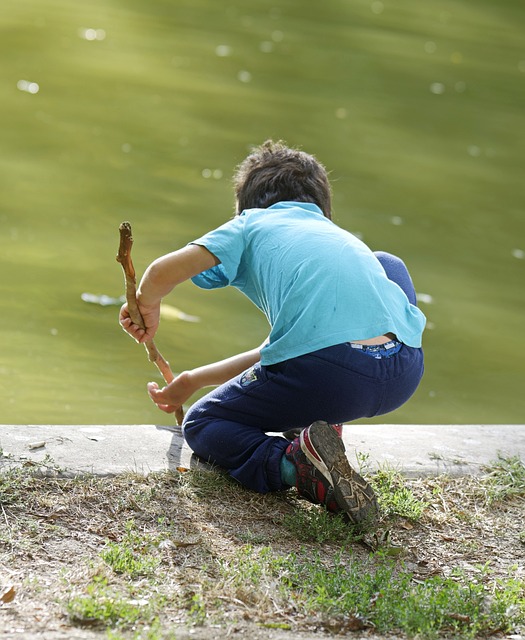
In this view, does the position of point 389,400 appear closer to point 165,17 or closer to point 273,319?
point 273,319

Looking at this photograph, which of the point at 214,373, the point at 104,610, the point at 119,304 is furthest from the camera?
the point at 119,304

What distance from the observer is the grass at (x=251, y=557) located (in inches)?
81.1

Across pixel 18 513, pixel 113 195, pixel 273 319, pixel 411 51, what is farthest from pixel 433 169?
pixel 18 513

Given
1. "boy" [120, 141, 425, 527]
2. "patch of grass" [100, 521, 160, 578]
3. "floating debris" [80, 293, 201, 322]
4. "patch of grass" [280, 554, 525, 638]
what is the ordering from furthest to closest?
"floating debris" [80, 293, 201, 322] → "boy" [120, 141, 425, 527] → "patch of grass" [100, 521, 160, 578] → "patch of grass" [280, 554, 525, 638]

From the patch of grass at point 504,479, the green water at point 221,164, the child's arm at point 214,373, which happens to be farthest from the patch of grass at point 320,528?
the green water at point 221,164

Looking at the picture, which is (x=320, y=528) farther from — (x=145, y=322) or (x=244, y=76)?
(x=244, y=76)

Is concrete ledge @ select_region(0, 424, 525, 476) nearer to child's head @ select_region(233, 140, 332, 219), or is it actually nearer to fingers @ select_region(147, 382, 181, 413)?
fingers @ select_region(147, 382, 181, 413)

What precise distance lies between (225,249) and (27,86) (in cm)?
466

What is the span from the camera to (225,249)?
2742 mm

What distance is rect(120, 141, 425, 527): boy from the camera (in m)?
2.61

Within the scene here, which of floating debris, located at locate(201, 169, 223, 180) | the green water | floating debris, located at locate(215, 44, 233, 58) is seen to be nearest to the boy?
the green water

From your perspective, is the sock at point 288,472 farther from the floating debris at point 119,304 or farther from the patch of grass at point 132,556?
the floating debris at point 119,304

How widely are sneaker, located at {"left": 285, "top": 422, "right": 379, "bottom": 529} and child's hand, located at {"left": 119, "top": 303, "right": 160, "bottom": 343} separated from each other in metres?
0.57

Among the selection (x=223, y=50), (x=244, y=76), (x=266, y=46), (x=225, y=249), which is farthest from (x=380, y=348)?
(x=266, y=46)
